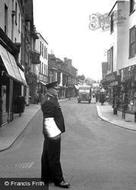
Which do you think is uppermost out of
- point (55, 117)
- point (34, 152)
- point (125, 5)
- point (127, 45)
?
point (125, 5)

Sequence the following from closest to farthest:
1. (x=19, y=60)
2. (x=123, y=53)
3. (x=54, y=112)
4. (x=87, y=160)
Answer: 1. (x=54, y=112)
2. (x=87, y=160)
3. (x=19, y=60)
4. (x=123, y=53)

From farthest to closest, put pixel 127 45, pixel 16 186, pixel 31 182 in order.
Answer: pixel 127 45 < pixel 31 182 < pixel 16 186

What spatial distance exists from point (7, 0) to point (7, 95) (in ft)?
16.4

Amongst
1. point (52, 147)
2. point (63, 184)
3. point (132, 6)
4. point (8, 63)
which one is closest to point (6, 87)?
point (8, 63)

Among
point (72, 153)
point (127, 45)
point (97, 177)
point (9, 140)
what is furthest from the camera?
point (127, 45)

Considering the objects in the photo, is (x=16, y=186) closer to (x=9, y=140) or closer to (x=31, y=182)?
(x=31, y=182)

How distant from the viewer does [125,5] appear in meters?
28.4

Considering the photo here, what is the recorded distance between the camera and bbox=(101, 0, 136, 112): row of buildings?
1013 inches

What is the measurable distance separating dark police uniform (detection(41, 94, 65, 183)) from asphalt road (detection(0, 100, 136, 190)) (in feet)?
0.81

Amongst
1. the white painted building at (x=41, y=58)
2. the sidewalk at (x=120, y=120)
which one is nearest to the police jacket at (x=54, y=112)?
the sidewalk at (x=120, y=120)

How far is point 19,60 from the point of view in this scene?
28625 millimetres

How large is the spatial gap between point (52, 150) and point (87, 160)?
2.77m

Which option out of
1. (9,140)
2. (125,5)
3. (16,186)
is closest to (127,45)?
(125,5)

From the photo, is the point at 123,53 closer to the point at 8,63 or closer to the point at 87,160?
the point at 8,63
